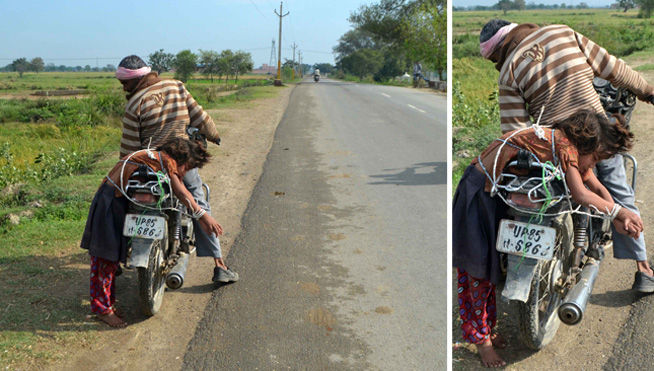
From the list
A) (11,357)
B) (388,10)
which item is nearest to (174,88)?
(11,357)

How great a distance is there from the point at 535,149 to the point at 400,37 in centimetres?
4970

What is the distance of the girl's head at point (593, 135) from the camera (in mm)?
2842

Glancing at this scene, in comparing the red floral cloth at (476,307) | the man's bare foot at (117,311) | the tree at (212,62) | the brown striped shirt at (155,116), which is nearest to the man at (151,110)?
the brown striped shirt at (155,116)

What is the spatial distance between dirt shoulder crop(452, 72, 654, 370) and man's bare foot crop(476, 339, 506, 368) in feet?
0.10

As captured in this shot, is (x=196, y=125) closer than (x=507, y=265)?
No

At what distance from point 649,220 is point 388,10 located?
164 feet

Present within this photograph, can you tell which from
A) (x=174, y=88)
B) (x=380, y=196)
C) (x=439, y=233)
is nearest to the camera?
(x=174, y=88)

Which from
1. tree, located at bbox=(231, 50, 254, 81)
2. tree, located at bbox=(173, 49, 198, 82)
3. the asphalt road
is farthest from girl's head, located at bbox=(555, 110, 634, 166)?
tree, located at bbox=(231, 50, 254, 81)

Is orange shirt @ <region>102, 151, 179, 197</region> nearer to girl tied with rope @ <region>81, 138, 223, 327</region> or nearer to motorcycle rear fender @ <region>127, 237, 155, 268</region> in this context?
girl tied with rope @ <region>81, 138, 223, 327</region>

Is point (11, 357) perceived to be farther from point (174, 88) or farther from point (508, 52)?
point (508, 52)

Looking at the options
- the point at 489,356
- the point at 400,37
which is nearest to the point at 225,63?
the point at 400,37

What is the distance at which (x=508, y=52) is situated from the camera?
3.17m

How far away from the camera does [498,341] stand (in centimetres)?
309

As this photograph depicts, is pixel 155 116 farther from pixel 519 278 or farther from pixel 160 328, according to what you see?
pixel 519 278
